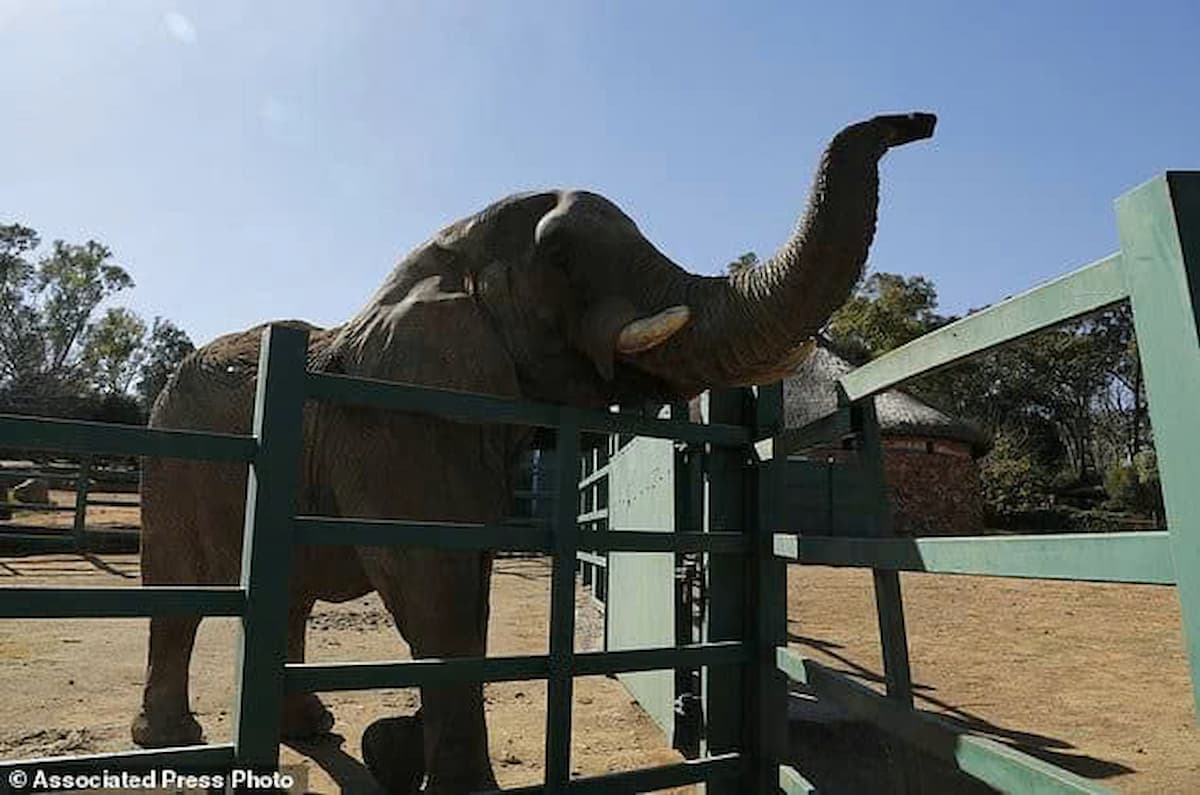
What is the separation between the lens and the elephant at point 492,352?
2785mm

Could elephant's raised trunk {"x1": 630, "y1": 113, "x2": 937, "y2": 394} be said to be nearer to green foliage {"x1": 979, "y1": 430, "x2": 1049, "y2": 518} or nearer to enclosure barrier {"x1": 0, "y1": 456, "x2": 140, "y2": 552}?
enclosure barrier {"x1": 0, "y1": 456, "x2": 140, "y2": 552}

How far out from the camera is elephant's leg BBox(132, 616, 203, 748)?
428 centimetres

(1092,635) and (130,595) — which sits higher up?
(130,595)

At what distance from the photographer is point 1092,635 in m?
8.95

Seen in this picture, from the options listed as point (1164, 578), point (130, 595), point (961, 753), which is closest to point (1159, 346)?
point (1164, 578)

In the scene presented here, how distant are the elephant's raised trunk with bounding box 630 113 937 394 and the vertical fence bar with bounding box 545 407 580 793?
626 mm

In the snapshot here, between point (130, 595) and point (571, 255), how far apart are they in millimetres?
1991

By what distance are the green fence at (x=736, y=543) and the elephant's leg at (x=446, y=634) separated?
399 mm

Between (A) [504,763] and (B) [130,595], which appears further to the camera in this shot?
(A) [504,763]

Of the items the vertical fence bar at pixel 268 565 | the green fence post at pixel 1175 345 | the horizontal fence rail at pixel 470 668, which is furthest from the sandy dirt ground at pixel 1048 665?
the vertical fence bar at pixel 268 565

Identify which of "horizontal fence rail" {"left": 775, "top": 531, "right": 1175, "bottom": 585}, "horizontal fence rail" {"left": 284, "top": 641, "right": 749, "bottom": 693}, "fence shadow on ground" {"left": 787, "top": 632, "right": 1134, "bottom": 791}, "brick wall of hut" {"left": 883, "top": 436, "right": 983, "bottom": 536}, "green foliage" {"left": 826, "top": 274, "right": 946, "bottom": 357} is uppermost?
"green foliage" {"left": 826, "top": 274, "right": 946, "bottom": 357}

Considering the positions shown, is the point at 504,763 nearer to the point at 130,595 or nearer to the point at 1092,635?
the point at 130,595

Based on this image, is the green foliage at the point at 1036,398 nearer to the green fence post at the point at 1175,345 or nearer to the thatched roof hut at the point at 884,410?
the thatched roof hut at the point at 884,410

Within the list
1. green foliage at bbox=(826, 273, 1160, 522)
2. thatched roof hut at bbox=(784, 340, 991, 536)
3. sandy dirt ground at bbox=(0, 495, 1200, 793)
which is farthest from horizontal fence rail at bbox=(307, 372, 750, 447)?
green foliage at bbox=(826, 273, 1160, 522)
